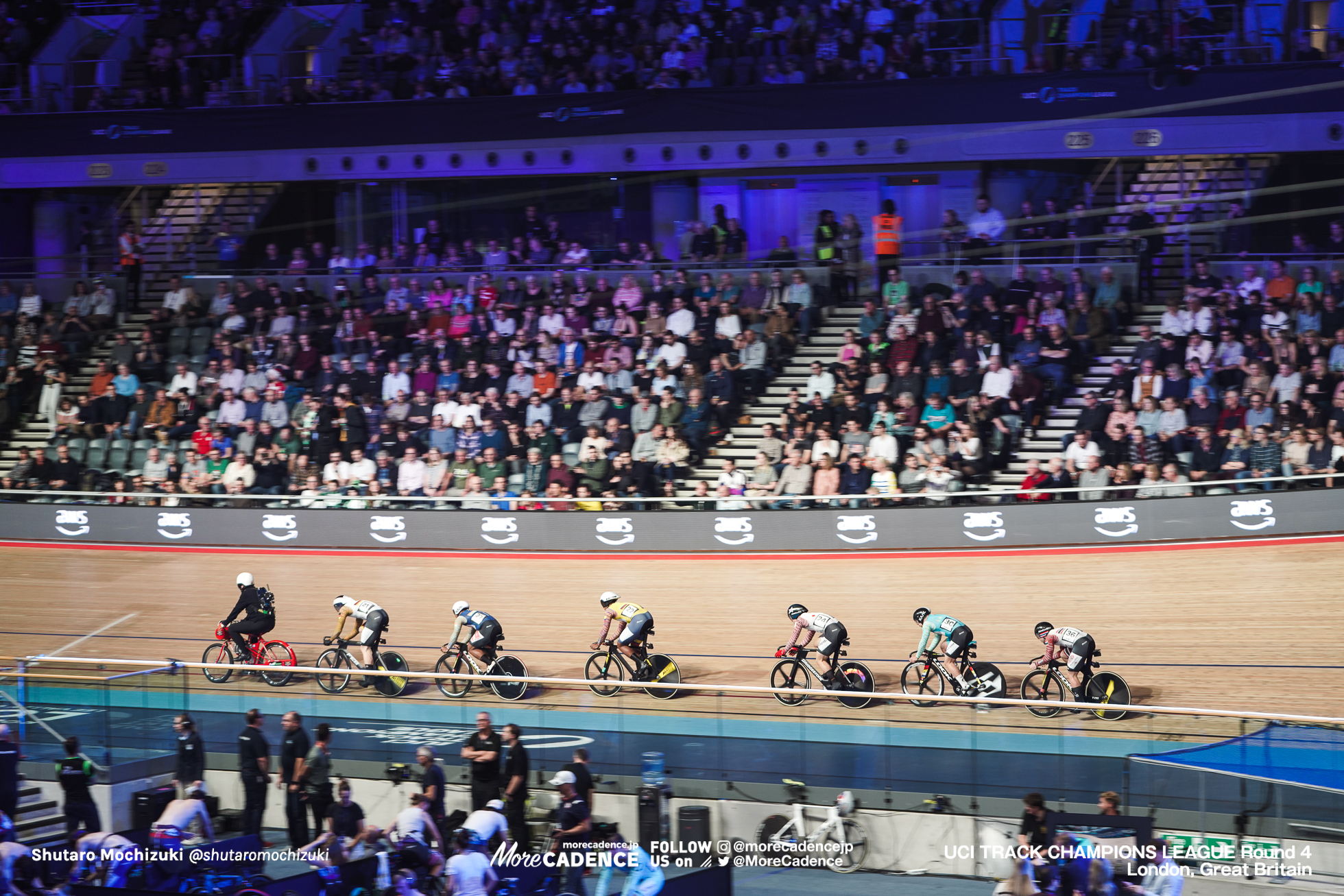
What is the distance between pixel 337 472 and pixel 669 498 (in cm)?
464

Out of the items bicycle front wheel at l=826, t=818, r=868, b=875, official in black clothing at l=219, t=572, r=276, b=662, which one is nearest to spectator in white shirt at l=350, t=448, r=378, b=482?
official in black clothing at l=219, t=572, r=276, b=662

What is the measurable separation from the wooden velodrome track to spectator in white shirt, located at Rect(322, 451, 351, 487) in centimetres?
116

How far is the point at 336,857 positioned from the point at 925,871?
429 centimetres

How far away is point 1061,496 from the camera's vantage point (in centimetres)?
1725

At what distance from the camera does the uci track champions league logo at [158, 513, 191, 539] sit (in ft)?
64.6

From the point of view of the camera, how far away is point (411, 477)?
63.2ft

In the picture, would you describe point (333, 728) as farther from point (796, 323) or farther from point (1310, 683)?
point (796, 323)

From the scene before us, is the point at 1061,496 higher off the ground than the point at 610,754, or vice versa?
the point at 1061,496

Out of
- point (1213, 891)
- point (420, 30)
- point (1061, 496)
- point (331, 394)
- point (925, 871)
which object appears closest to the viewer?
point (1213, 891)

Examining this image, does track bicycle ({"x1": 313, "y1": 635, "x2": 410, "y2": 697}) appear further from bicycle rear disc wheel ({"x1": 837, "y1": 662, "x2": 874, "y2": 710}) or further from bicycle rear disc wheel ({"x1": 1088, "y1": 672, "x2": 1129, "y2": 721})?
bicycle rear disc wheel ({"x1": 1088, "y1": 672, "x2": 1129, "y2": 721})

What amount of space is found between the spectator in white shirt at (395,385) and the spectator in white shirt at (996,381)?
8.04 m

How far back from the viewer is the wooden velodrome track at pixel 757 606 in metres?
13.8

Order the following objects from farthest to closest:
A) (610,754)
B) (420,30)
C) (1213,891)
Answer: (420,30) < (610,754) < (1213,891)

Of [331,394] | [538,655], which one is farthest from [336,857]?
[331,394]
